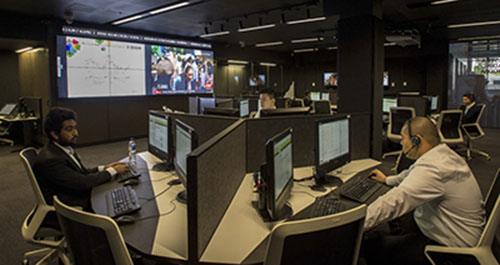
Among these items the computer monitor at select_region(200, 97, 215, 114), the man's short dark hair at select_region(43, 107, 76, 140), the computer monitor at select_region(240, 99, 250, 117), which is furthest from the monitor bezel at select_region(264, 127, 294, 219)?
the computer monitor at select_region(200, 97, 215, 114)

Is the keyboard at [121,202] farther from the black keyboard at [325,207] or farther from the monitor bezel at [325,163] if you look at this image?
the monitor bezel at [325,163]

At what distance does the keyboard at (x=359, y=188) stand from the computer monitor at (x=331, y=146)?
125mm

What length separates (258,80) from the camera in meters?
12.7

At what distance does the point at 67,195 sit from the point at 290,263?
168 cm

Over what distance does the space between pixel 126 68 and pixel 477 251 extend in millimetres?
7613

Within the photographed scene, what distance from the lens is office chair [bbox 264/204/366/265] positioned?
38.4 inches

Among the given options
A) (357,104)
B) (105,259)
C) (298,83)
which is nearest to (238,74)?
(298,83)

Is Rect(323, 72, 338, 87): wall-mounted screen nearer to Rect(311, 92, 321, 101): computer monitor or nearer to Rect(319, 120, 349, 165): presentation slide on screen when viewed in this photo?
Rect(311, 92, 321, 101): computer monitor

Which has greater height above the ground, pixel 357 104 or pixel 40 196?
pixel 357 104

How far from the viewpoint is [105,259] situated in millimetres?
1118

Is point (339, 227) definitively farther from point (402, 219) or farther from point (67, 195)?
point (67, 195)

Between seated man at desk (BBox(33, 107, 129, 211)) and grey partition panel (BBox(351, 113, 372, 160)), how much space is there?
2.05m

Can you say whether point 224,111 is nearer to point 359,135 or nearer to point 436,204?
point 359,135

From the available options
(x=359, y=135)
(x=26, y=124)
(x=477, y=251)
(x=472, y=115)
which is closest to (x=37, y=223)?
(x=477, y=251)
